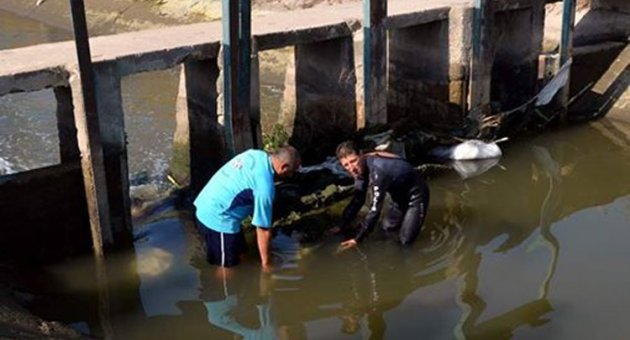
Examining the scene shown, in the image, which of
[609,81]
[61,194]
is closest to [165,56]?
[61,194]

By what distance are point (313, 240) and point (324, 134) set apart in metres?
2.71

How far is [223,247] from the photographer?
27.9ft

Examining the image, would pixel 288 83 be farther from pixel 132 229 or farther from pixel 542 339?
pixel 542 339

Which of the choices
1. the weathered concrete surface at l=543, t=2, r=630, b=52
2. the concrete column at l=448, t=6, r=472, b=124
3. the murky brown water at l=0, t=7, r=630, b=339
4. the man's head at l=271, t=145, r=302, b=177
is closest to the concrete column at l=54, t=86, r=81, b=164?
the murky brown water at l=0, t=7, r=630, b=339

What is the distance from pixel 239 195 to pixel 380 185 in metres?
1.50

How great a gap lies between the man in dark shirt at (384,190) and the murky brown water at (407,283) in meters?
0.31

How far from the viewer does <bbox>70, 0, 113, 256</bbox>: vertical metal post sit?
8328 mm

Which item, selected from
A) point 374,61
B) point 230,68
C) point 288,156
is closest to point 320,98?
point 374,61

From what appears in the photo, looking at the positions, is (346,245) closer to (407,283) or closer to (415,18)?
(407,283)

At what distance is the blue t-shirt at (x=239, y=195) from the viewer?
7895 millimetres

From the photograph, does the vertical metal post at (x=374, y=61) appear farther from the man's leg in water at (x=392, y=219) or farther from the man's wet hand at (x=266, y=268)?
the man's wet hand at (x=266, y=268)

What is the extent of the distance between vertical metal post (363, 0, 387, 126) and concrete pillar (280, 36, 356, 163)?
0.91 ft

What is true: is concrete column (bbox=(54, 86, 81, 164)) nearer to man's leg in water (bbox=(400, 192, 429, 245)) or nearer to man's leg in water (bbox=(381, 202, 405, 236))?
man's leg in water (bbox=(381, 202, 405, 236))

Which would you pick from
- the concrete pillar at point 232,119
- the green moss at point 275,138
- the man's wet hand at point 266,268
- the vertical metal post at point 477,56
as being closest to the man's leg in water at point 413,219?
the man's wet hand at point 266,268
